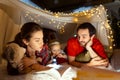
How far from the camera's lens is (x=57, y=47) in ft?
3.25

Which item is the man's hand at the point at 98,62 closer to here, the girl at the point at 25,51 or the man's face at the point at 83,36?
the man's face at the point at 83,36

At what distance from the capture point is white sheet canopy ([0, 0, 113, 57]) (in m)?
0.94

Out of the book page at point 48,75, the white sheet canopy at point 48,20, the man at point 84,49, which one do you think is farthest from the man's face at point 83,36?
the book page at point 48,75

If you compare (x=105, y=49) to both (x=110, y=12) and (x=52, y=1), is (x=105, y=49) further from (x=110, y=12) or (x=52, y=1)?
(x=52, y=1)

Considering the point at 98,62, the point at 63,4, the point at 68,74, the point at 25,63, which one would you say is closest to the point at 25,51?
the point at 25,63

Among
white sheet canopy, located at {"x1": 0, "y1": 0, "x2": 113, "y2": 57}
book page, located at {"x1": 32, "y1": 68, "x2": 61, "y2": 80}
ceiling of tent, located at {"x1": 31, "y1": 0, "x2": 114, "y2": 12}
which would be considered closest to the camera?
book page, located at {"x1": 32, "y1": 68, "x2": 61, "y2": 80}

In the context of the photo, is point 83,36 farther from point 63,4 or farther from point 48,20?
point 63,4

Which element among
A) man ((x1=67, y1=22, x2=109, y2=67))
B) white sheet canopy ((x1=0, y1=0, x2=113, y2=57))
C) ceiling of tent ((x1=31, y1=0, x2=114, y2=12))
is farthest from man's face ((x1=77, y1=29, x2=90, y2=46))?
ceiling of tent ((x1=31, y1=0, x2=114, y2=12))

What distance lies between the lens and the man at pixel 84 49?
965mm

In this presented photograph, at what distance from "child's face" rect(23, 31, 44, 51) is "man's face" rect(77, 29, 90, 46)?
164 mm

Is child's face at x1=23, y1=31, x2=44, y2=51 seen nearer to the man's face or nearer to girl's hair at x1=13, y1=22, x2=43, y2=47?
girl's hair at x1=13, y1=22, x2=43, y2=47

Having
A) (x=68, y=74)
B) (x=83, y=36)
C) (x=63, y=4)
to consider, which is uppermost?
(x=63, y=4)

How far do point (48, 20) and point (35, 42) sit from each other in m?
0.20

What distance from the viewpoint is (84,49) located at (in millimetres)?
981
